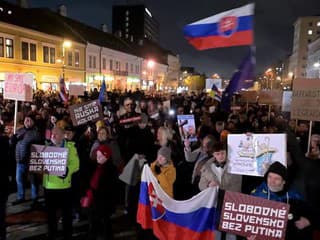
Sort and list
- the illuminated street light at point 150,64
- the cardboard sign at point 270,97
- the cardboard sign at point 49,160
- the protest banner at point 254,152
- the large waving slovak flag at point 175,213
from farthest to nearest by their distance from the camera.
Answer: the illuminated street light at point 150,64 < the cardboard sign at point 270,97 < the cardboard sign at point 49,160 < the protest banner at point 254,152 < the large waving slovak flag at point 175,213

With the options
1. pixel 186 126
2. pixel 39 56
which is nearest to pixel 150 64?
pixel 39 56

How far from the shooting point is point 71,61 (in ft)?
144

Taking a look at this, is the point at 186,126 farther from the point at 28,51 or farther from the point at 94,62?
the point at 94,62

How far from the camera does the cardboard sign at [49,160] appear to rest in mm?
5984

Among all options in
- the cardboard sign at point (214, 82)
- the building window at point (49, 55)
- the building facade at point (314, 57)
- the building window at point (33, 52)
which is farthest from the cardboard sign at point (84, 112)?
the building facade at point (314, 57)

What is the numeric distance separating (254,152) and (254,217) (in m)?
1.31

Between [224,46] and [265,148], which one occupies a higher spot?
[224,46]

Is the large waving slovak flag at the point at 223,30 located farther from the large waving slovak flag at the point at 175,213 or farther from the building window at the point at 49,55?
the building window at the point at 49,55

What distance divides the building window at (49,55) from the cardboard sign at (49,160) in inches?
1347

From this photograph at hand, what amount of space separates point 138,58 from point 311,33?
68581mm

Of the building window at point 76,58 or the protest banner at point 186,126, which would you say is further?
the building window at point 76,58

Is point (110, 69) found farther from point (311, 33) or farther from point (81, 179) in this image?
point (311, 33)

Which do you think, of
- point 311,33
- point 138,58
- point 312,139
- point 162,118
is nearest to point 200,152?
point 312,139

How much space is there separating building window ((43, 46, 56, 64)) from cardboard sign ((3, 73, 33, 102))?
30103 millimetres
